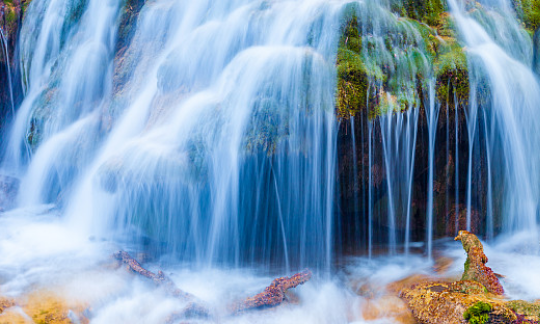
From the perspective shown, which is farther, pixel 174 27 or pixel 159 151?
pixel 174 27

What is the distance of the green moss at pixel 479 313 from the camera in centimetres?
372

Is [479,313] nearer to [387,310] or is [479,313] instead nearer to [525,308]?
[525,308]

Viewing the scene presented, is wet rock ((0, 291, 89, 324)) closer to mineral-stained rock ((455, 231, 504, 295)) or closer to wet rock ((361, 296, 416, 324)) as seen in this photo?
wet rock ((361, 296, 416, 324))

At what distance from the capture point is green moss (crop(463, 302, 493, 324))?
3.72 m

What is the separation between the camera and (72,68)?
358 inches

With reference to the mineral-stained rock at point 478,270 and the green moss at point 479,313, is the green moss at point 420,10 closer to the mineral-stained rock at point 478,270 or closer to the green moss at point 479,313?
the mineral-stained rock at point 478,270

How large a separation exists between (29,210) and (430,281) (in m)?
7.21

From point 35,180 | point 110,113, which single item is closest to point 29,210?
point 35,180

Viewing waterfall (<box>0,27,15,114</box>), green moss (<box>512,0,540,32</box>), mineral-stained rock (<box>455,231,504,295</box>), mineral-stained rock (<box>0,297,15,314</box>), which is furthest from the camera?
waterfall (<box>0,27,15,114</box>)

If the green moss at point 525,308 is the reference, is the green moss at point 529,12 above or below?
above

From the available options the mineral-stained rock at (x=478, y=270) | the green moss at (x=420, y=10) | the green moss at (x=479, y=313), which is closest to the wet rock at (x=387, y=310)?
the green moss at (x=479, y=313)

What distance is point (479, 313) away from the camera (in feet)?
12.3

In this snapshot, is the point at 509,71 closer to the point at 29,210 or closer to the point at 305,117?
the point at 305,117

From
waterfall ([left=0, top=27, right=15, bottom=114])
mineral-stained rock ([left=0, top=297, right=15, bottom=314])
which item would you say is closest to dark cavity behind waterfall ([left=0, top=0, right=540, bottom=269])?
mineral-stained rock ([left=0, top=297, right=15, bottom=314])
